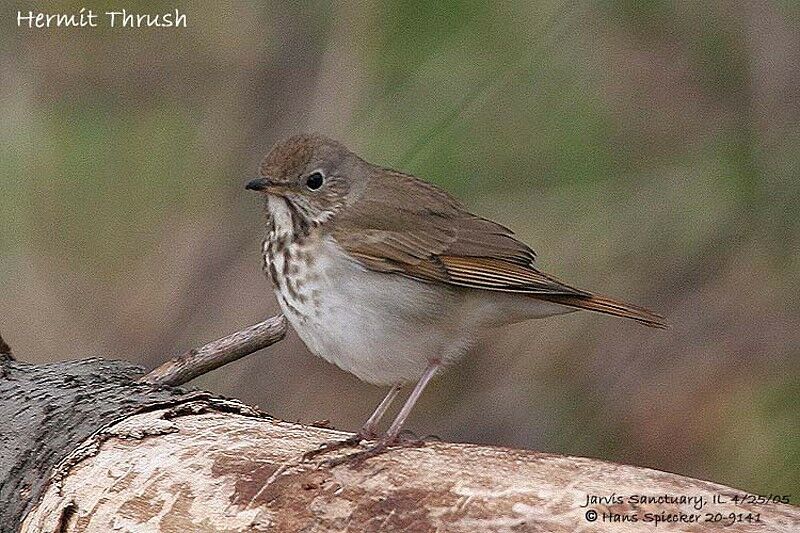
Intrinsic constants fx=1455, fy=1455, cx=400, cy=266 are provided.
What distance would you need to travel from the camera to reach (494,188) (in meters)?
5.77

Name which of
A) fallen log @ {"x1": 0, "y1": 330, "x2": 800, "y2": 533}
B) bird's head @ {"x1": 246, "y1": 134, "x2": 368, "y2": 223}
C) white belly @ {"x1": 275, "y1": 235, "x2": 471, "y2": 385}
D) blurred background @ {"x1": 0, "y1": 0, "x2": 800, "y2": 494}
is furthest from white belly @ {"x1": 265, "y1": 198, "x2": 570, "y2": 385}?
blurred background @ {"x1": 0, "y1": 0, "x2": 800, "y2": 494}

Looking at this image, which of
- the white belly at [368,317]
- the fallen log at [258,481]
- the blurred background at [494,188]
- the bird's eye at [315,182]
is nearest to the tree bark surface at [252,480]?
the fallen log at [258,481]

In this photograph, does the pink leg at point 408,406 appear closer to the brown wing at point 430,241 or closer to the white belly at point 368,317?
the white belly at point 368,317

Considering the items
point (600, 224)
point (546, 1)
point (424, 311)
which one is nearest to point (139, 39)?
point (546, 1)

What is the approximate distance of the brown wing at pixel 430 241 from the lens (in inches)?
151

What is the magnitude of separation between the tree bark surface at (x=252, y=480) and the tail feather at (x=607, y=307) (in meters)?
Result: 0.69

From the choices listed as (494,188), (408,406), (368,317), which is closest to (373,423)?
(408,406)

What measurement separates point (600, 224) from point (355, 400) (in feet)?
4.62

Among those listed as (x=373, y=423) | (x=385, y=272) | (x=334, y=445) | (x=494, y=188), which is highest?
(x=494, y=188)

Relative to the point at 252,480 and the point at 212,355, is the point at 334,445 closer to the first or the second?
the point at 252,480

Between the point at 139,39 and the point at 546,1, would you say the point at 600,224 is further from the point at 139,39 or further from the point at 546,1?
the point at 139,39

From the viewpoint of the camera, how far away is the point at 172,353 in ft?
20.1

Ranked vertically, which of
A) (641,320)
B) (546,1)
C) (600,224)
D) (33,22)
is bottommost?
(641,320)

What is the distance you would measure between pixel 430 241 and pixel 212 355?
0.66 meters
